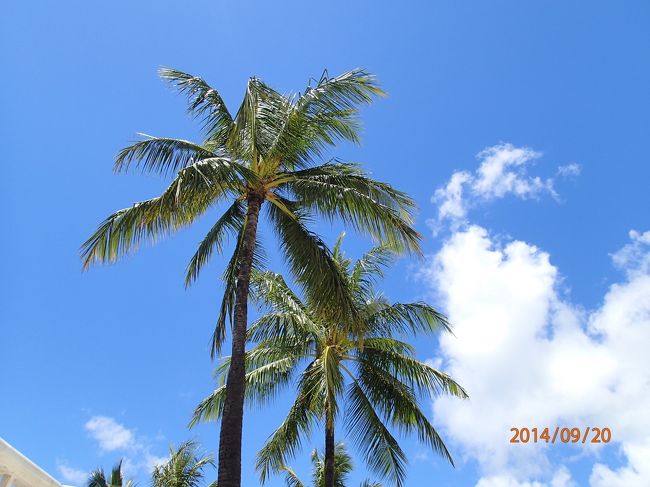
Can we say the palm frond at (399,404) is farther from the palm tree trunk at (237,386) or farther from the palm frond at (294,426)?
the palm tree trunk at (237,386)

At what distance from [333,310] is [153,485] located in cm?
1448

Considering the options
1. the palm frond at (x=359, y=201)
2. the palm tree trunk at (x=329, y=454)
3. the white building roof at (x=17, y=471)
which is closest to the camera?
the white building roof at (x=17, y=471)

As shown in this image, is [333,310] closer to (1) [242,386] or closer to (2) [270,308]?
(1) [242,386]

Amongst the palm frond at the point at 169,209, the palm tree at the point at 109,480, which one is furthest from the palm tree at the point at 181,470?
the palm frond at the point at 169,209

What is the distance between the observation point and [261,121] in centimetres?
1079

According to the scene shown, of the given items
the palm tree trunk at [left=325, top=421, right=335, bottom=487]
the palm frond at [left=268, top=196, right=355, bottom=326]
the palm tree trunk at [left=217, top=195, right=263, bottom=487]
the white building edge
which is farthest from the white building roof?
the palm tree trunk at [left=325, top=421, right=335, bottom=487]

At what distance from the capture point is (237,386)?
8.80 m

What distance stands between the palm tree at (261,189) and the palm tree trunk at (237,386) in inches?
0.8

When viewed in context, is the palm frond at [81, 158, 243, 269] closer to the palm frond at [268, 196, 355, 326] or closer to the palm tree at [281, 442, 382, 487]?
the palm frond at [268, 196, 355, 326]

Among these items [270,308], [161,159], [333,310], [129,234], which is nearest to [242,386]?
[333,310]

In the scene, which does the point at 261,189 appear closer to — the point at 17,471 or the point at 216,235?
the point at 216,235

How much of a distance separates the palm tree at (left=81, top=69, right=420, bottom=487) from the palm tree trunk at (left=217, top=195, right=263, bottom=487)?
2 centimetres

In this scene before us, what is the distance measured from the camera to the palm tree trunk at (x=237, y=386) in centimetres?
811

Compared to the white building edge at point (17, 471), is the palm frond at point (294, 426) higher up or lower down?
higher up
